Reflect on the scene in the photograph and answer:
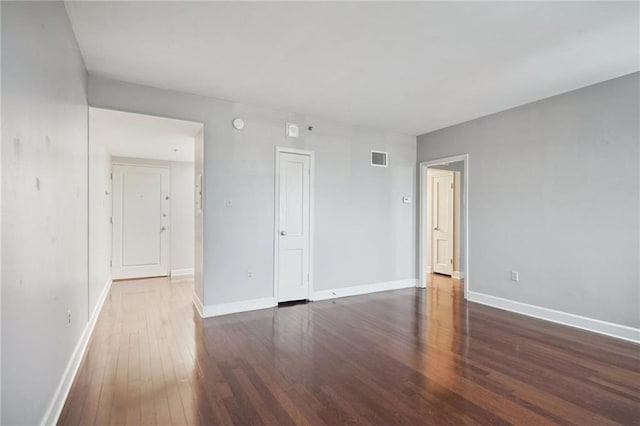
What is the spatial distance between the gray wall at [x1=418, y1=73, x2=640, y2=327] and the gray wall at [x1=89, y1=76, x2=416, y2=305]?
1.28 m

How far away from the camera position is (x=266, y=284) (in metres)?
4.40

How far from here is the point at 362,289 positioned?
5.21m

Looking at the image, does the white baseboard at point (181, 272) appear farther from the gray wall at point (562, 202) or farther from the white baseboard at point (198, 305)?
the gray wall at point (562, 202)

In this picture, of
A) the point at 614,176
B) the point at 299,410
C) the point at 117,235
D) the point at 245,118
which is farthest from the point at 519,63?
the point at 117,235

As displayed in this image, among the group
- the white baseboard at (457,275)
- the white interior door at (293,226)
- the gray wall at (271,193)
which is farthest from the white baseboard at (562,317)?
the white interior door at (293,226)

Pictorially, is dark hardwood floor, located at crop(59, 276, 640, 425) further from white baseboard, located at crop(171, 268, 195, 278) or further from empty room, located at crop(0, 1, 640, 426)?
white baseboard, located at crop(171, 268, 195, 278)

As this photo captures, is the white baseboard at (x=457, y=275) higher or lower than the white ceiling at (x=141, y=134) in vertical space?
lower

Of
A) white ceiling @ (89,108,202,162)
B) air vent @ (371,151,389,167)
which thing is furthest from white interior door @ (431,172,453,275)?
white ceiling @ (89,108,202,162)

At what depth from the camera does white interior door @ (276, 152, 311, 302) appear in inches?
179

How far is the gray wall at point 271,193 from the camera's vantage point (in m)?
3.97

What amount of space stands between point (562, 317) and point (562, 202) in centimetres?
138

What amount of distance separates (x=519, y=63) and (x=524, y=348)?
2765mm

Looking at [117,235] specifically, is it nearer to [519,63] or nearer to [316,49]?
[316,49]

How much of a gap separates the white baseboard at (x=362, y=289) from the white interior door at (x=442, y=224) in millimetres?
1456
